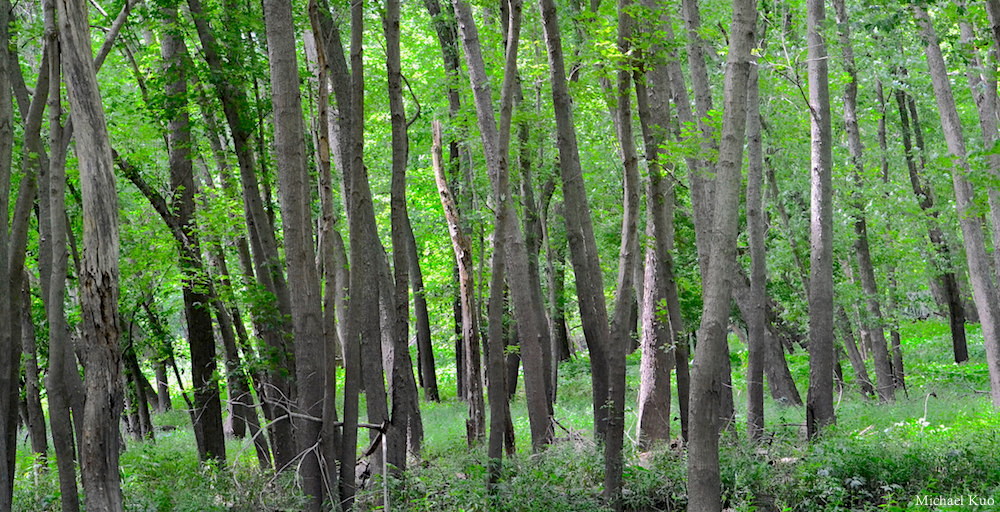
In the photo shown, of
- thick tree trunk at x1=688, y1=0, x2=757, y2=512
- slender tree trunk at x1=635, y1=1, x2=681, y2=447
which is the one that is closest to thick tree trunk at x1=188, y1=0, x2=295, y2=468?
slender tree trunk at x1=635, y1=1, x2=681, y2=447

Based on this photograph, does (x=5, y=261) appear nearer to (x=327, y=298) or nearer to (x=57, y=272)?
(x=57, y=272)

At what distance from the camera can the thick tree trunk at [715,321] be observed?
625 centimetres

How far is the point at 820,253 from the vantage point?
1191 cm

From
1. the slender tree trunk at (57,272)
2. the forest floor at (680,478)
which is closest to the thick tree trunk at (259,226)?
the forest floor at (680,478)

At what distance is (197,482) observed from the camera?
10844mm

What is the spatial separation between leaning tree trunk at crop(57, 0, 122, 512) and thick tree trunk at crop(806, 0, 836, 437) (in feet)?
27.4

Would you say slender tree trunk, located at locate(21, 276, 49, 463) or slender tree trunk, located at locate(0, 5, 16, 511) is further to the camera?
slender tree trunk, located at locate(21, 276, 49, 463)

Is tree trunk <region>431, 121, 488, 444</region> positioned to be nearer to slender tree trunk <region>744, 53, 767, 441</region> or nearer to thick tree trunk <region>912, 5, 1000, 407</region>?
slender tree trunk <region>744, 53, 767, 441</region>

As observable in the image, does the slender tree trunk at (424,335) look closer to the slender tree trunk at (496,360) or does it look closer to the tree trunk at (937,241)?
the slender tree trunk at (496,360)

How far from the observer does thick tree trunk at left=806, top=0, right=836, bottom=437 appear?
38.1 ft

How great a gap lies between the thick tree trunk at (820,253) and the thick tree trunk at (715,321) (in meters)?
5.57

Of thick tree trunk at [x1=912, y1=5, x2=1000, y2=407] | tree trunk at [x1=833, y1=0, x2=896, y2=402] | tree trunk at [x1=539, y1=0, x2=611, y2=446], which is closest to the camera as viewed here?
tree trunk at [x1=539, y1=0, x2=611, y2=446]

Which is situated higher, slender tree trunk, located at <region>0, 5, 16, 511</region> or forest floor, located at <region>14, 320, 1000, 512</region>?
slender tree trunk, located at <region>0, 5, 16, 511</region>

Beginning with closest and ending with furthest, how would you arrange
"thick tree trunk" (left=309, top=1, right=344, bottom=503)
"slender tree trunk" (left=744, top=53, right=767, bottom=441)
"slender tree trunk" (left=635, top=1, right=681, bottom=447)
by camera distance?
"thick tree trunk" (left=309, top=1, right=344, bottom=503) < "slender tree trunk" (left=635, top=1, right=681, bottom=447) < "slender tree trunk" (left=744, top=53, right=767, bottom=441)
